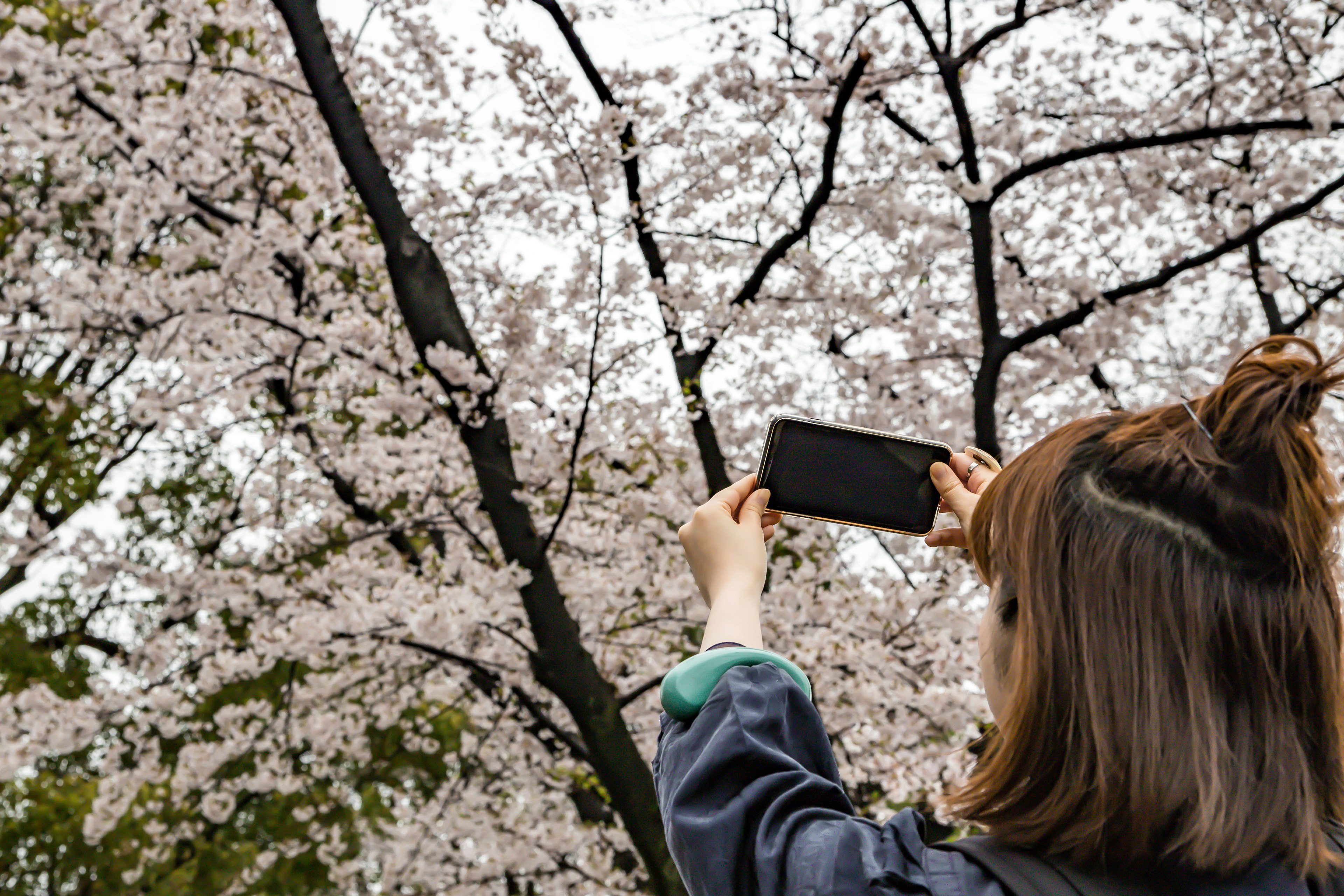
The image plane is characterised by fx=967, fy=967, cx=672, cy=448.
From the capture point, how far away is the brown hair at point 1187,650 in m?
0.79

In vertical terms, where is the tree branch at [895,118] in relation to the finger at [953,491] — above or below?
above

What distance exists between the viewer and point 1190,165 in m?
6.24

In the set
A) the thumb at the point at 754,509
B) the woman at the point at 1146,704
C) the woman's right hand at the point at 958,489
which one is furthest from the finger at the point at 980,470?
the woman at the point at 1146,704

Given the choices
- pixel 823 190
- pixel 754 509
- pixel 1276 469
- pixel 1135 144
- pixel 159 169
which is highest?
pixel 159 169

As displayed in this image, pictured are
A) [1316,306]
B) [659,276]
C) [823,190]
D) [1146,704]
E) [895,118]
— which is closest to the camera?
[1146,704]

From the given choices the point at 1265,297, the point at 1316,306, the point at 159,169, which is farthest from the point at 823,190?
the point at 1265,297

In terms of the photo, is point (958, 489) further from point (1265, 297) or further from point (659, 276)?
point (1265, 297)

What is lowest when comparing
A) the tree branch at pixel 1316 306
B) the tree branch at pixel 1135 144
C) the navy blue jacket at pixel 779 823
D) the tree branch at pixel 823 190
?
the navy blue jacket at pixel 779 823

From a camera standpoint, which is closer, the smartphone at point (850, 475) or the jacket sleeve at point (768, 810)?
the jacket sleeve at point (768, 810)

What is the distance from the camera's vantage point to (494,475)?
4.38 metres

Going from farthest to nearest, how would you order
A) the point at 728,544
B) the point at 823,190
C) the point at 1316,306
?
the point at 1316,306 → the point at 823,190 → the point at 728,544

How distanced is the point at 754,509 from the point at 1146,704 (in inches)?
20.5

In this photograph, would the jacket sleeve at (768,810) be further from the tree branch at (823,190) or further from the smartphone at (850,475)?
the tree branch at (823,190)

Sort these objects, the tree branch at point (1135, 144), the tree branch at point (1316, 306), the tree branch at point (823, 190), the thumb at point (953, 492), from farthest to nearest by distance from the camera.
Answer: the tree branch at point (1316, 306)
the tree branch at point (1135, 144)
the tree branch at point (823, 190)
the thumb at point (953, 492)
